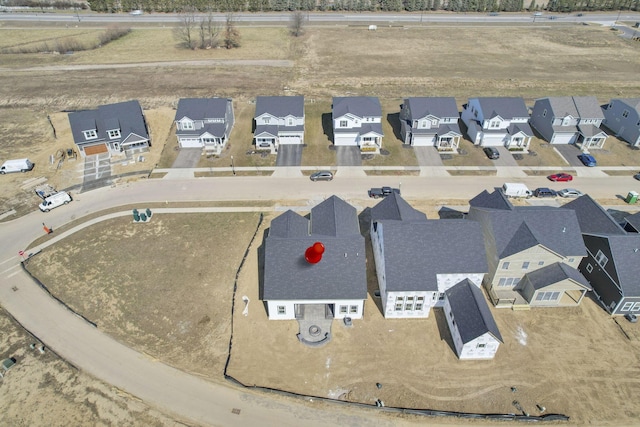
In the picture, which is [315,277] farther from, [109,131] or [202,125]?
[109,131]

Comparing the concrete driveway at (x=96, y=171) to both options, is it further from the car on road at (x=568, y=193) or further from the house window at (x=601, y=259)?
the car on road at (x=568, y=193)

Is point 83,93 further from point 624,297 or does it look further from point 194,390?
point 624,297

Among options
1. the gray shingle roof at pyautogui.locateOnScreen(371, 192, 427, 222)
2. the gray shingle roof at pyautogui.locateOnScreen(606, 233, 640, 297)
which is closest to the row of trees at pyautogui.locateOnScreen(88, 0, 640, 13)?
the gray shingle roof at pyautogui.locateOnScreen(371, 192, 427, 222)

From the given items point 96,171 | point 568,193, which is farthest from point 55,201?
point 568,193

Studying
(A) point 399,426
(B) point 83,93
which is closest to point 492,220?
(A) point 399,426

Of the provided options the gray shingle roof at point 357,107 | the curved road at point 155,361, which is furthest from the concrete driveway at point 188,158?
the gray shingle roof at point 357,107

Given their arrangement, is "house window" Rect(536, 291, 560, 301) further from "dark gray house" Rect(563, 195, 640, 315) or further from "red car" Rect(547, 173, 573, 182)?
"red car" Rect(547, 173, 573, 182)
